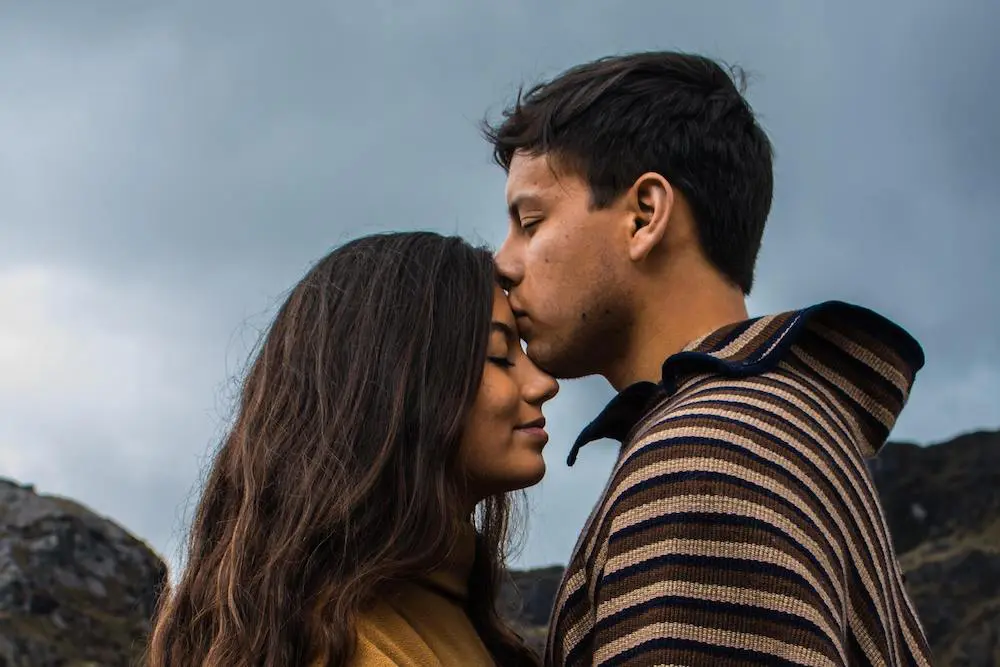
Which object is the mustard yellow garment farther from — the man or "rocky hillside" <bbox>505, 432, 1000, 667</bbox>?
"rocky hillside" <bbox>505, 432, 1000, 667</bbox>

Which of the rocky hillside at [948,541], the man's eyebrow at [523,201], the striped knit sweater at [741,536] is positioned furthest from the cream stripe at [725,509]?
the rocky hillside at [948,541]

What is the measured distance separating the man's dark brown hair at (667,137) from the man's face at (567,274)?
0.23 ft

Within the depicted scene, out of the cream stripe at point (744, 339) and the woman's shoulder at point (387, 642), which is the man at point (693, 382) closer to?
the cream stripe at point (744, 339)

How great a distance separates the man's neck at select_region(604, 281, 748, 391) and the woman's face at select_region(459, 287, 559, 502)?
23 cm

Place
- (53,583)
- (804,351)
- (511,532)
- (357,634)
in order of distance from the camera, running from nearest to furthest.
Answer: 1. (357,634)
2. (804,351)
3. (511,532)
4. (53,583)

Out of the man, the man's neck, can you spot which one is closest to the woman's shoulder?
the man

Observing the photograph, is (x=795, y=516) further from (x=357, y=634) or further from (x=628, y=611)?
(x=357, y=634)

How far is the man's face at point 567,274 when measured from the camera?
12.2 ft

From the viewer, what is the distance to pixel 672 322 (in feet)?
12.0

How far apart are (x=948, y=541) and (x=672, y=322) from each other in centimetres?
1038

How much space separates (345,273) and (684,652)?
138 cm

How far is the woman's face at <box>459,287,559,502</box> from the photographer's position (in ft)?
11.6

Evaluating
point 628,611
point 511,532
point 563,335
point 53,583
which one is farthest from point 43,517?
point 628,611

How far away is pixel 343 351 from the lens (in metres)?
3.60
